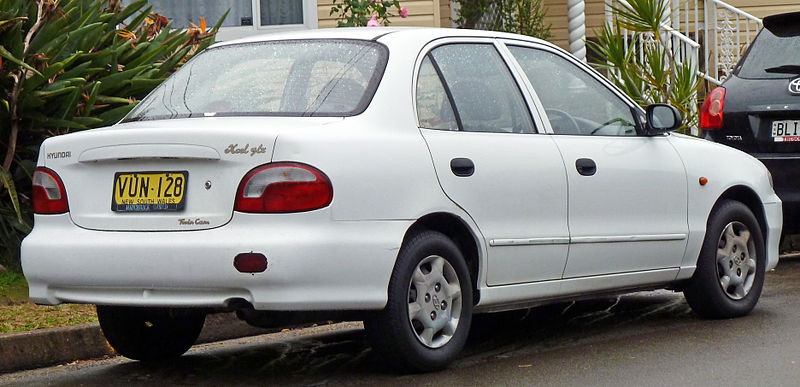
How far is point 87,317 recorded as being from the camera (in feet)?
23.5

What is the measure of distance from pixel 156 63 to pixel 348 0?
3888 millimetres

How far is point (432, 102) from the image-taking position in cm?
602

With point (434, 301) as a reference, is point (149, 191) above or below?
above

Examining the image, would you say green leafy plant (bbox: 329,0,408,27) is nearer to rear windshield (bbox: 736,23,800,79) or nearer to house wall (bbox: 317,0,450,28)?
house wall (bbox: 317,0,450,28)

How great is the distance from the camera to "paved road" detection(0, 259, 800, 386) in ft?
18.9

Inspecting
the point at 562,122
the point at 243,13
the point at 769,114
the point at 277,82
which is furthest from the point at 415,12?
the point at 277,82

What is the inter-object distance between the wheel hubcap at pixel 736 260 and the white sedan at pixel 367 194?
278 millimetres

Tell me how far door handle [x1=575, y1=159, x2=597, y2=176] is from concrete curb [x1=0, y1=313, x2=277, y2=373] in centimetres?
242

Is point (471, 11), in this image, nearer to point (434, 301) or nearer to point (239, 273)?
point (434, 301)

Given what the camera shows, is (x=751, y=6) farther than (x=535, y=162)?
Yes

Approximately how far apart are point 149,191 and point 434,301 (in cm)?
123

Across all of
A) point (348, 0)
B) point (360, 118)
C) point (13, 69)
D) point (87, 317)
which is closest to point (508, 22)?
point (348, 0)

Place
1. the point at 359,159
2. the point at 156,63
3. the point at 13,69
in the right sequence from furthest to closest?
1. the point at 156,63
2. the point at 13,69
3. the point at 359,159

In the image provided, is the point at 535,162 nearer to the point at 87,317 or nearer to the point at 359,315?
the point at 359,315
